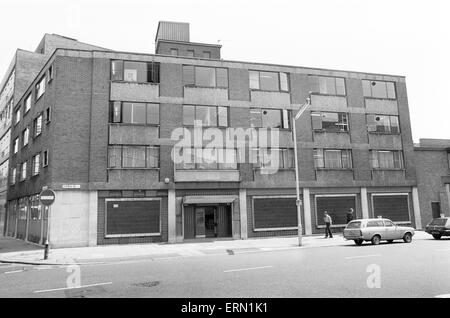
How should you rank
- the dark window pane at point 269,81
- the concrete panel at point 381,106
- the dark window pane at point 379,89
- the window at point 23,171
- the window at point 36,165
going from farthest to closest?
1. the dark window pane at point 379,89
2. the window at point 23,171
3. the concrete panel at point 381,106
4. the dark window pane at point 269,81
5. the window at point 36,165

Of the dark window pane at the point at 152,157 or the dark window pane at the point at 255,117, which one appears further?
the dark window pane at the point at 255,117

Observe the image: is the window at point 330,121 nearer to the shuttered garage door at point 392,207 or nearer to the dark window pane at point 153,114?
the shuttered garage door at point 392,207

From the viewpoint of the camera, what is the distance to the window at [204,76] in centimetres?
2767

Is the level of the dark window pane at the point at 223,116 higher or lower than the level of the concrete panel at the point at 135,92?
lower

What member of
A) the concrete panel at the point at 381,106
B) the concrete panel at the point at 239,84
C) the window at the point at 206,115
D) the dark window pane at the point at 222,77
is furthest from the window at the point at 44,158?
the concrete panel at the point at 381,106

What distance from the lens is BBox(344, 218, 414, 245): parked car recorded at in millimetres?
20847

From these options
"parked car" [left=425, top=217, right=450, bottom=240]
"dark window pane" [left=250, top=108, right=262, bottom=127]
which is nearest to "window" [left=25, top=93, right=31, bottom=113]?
"dark window pane" [left=250, top=108, right=262, bottom=127]

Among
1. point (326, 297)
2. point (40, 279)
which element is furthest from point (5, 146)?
point (326, 297)

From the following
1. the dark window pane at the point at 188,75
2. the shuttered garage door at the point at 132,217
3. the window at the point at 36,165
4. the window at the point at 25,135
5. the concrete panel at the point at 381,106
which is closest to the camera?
the shuttered garage door at the point at 132,217

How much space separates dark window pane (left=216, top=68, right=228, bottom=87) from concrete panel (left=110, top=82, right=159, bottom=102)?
181 inches

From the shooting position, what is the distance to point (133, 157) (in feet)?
83.9

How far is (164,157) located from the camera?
2592 centimetres

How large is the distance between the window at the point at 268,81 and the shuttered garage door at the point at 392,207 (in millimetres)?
11384

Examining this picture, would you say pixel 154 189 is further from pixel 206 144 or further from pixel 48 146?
pixel 48 146
